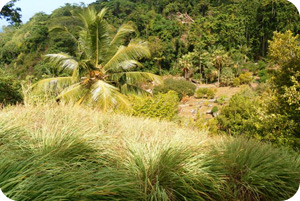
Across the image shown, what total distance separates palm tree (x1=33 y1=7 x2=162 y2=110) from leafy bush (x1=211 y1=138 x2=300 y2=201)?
540 centimetres

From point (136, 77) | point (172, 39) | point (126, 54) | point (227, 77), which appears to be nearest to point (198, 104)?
point (227, 77)

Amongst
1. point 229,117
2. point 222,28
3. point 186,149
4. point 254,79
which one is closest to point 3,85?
point 186,149

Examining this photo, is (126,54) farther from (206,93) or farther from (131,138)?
(206,93)

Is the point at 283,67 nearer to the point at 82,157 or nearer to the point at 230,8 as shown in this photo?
the point at 82,157

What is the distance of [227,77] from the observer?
79.8 ft

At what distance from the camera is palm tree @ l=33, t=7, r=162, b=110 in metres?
7.36

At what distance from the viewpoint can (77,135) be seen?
230cm

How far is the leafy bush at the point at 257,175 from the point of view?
1.91 metres

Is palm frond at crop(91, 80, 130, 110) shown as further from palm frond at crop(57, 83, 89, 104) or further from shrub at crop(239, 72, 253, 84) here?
shrub at crop(239, 72, 253, 84)

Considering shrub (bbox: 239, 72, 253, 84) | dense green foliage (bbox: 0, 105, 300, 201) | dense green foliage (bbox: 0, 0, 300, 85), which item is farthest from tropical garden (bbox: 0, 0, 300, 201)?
dense green foliage (bbox: 0, 0, 300, 85)

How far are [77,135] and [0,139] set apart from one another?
0.75 meters

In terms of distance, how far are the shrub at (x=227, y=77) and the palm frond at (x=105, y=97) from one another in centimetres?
1949

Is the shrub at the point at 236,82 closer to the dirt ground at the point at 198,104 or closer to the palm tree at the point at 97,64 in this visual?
the dirt ground at the point at 198,104

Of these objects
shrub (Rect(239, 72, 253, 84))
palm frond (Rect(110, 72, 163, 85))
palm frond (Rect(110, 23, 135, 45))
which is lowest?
shrub (Rect(239, 72, 253, 84))
